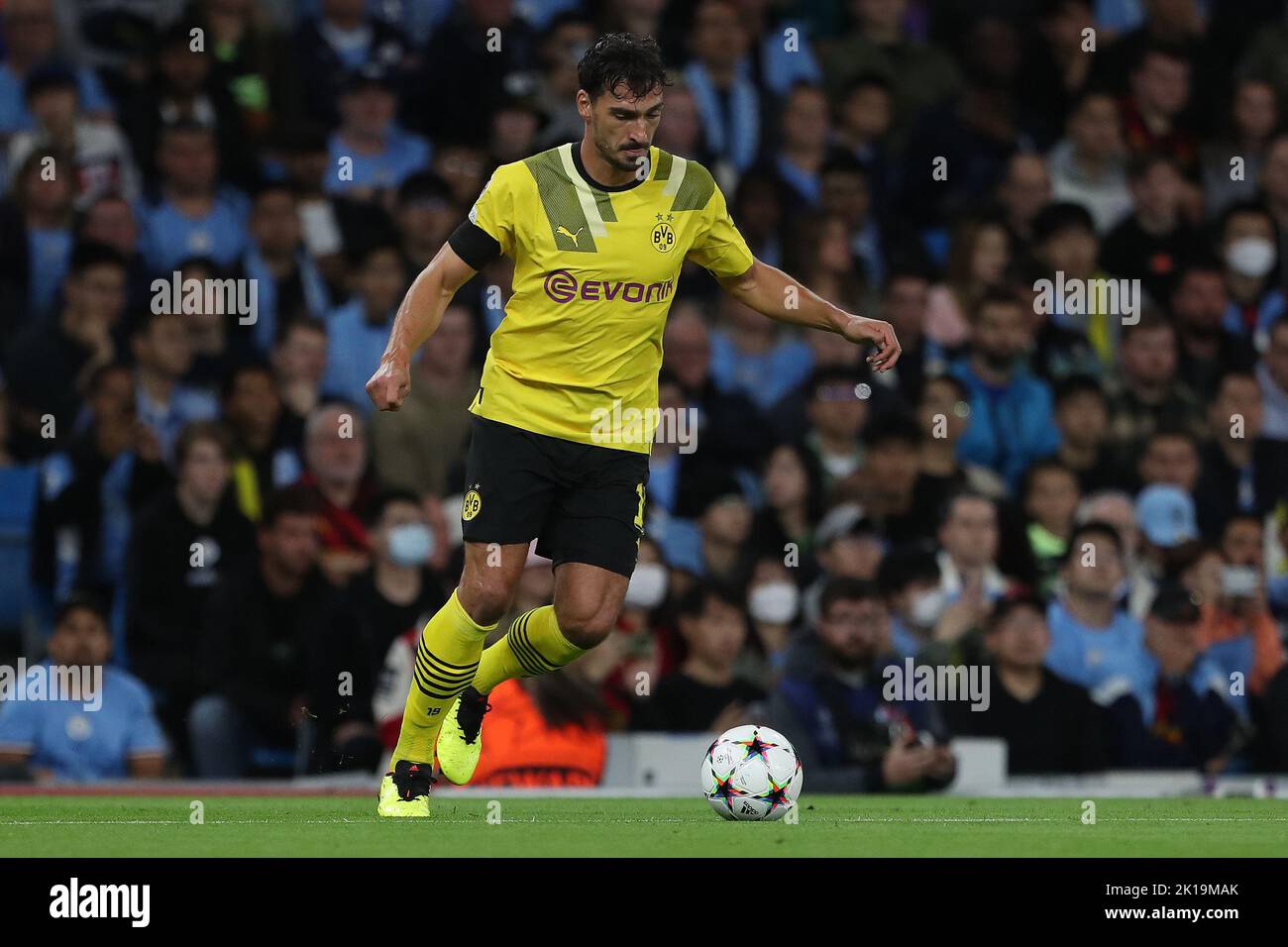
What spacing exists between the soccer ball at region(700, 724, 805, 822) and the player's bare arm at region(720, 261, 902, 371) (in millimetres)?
1532

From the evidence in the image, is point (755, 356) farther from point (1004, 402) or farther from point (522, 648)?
point (522, 648)

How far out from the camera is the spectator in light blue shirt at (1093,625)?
40.1 feet

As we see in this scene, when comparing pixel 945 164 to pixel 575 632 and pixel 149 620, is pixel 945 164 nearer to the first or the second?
pixel 149 620

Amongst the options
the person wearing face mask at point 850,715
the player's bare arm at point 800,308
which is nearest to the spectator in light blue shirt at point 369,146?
the person wearing face mask at point 850,715

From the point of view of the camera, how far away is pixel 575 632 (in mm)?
8508

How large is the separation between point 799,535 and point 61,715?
4.40m

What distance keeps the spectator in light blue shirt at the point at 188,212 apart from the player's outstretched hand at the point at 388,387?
5.96 metres

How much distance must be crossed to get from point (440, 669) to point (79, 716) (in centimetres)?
320

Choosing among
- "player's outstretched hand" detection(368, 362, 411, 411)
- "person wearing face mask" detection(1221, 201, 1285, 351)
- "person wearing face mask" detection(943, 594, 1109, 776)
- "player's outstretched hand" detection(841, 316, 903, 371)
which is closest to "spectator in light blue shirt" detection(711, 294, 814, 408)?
"person wearing face mask" detection(943, 594, 1109, 776)

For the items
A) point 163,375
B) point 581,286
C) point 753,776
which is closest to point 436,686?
point 753,776

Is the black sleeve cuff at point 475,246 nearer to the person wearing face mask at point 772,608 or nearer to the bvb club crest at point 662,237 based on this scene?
the bvb club crest at point 662,237

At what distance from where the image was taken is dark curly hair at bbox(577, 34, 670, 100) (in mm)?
8203

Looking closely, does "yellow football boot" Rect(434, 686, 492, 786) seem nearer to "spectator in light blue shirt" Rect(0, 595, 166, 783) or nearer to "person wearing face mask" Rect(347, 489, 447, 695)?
"person wearing face mask" Rect(347, 489, 447, 695)
